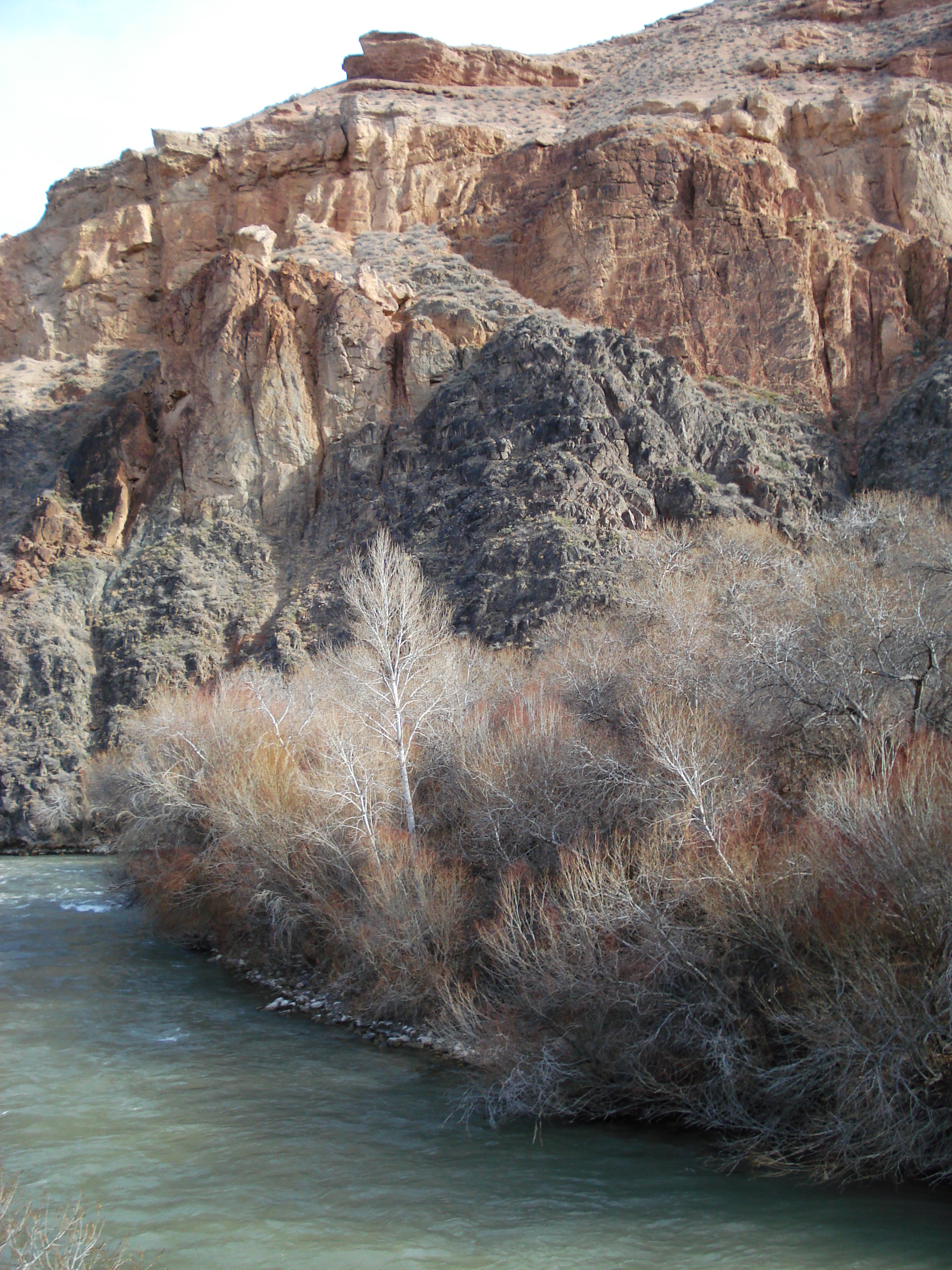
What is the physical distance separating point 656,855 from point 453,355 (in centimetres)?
3459

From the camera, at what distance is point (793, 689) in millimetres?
14250

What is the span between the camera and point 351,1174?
32.8 feet

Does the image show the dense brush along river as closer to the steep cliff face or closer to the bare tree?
the bare tree

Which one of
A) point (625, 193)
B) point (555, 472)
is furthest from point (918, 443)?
point (625, 193)

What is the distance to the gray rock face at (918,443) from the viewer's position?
117 feet

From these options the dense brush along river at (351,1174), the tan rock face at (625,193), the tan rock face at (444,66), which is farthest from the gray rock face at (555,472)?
the tan rock face at (444,66)

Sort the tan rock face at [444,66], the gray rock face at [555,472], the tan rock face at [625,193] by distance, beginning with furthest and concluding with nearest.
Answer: the tan rock face at [444,66] → the tan rock face at [625,193] → the gray rock face at [555,472]

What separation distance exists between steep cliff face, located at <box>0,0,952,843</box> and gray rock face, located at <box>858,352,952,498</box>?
6.2 inches

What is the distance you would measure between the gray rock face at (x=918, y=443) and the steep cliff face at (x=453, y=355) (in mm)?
157

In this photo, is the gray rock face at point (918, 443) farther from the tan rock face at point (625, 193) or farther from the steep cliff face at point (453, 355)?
the tan rock face at point (625, 193)

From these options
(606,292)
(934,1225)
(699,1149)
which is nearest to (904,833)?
(934,1225)

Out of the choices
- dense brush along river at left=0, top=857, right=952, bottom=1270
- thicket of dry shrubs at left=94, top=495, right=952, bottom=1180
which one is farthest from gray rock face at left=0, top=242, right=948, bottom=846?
dense brush along river at left=0, top=857, right=952, bottom=1270

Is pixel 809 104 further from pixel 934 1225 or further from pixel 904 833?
pixel 934 1225

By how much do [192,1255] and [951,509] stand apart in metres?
29.7
